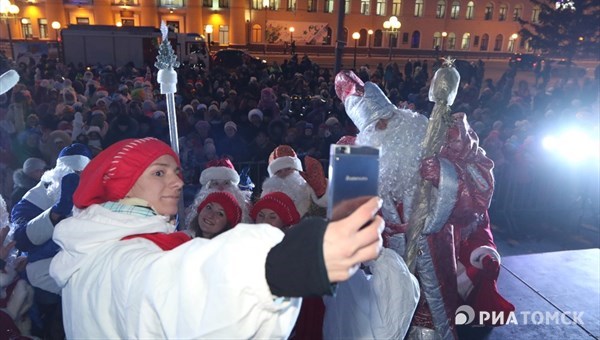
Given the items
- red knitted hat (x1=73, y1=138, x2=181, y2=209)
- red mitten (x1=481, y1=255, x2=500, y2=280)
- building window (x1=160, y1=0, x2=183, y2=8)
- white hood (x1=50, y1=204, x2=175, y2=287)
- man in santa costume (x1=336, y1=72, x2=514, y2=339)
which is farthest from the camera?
building window (x1=160, y1=0, x2=183, y2=8)

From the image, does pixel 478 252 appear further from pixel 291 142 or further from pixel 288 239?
pixel 291 142

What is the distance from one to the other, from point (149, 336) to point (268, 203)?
2246 millimetres

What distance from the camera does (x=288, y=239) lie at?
1103mm

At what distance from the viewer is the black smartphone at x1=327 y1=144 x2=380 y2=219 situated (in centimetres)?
115

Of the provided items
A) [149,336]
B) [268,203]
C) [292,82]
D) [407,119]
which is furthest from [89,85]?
[149,336]

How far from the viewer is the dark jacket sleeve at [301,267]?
3.46ft

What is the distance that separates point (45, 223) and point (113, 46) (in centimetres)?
1867

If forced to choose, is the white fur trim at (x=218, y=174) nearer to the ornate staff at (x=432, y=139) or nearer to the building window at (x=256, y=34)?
the ornate staff at (x=432, y=139)

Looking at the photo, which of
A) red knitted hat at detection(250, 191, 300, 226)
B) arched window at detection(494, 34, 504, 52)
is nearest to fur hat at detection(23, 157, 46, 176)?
red knitted hat at detection(250, 191, 300, 226)

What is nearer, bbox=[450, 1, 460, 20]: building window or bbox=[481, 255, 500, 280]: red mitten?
bbox=[481, 255, 500, 280]: red mitten

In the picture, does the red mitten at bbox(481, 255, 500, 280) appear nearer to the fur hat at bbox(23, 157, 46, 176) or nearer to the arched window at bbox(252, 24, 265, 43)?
the fur hat at bbox(23, 157, 46, 176)

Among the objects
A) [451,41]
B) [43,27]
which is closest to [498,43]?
[451,41]

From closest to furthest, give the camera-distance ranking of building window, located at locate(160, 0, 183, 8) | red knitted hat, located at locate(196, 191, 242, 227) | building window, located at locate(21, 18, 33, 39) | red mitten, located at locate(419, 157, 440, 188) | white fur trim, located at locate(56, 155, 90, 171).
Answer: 1. red mitten, located at locate(419, 157, 440, 188)
2. red knitted hat, located at locate(196, 191, 242, 227)
3. white fur trim, located at locate(56, 155, 90, 171)
4. building window, located at locate(21, 18, 33, 39)
5. building window, located at locate(160, 0, 183, 8)

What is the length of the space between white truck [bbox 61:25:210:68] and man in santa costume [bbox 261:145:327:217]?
1552 centimetres
